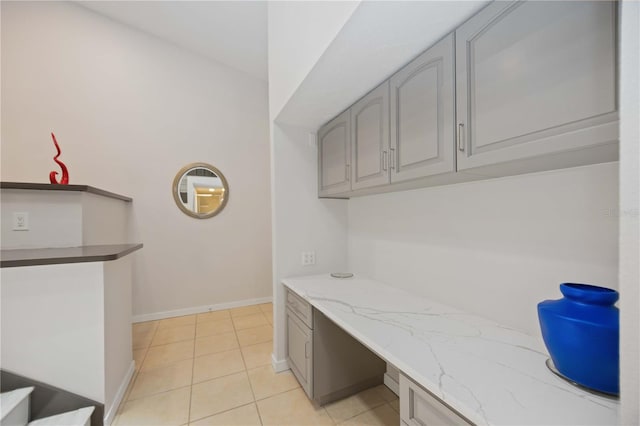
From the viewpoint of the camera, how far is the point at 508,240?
1.18 metres

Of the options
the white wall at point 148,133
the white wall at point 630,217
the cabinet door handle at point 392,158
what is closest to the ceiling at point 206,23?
the white wall at point 148,133

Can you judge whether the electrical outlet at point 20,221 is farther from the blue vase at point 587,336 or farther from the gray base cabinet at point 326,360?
the blue vase at point 587,336

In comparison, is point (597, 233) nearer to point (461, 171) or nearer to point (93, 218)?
point (461, 171)

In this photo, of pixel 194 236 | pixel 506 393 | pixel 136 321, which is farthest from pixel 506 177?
pixel 136 321

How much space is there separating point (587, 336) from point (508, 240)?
0.52m

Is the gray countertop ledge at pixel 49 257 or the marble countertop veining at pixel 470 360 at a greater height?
the gray countertop ledge at pixel 49 257

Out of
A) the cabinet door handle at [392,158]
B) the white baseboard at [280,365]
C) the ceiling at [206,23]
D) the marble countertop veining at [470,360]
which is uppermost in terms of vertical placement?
the ceiling at [206,23]

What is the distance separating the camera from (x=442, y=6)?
38.6 inches

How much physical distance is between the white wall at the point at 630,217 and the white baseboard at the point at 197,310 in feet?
12.2

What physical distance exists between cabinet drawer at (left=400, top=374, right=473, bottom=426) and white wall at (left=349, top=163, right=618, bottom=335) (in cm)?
61

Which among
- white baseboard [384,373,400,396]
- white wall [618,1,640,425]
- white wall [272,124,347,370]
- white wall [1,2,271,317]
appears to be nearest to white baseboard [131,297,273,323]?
white wall [1,2,271,317]

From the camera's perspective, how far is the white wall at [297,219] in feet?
6.97

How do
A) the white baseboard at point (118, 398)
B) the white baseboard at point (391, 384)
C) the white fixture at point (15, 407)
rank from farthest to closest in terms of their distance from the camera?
the white baseboard at point (391, 384) → the white baseboard at point (118, 398) → the white fixture at point (15, 407)

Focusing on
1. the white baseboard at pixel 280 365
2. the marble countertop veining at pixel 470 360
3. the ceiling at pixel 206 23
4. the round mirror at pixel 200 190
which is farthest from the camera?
the round mirror at pixel 200 190
